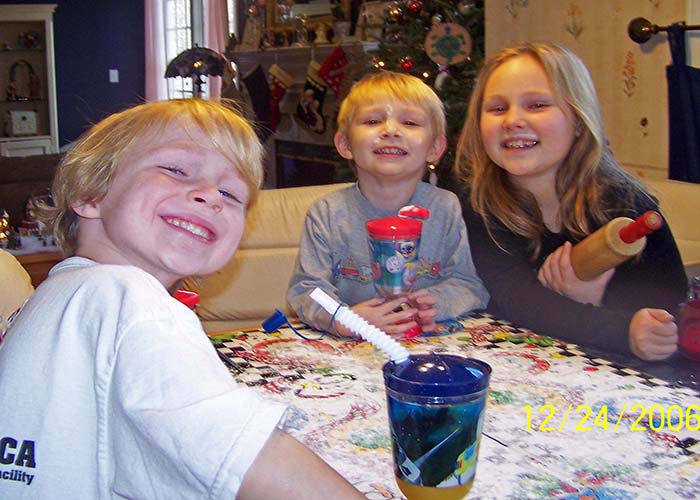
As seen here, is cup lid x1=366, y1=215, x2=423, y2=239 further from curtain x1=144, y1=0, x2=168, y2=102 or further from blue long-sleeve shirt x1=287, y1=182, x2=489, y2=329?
curtain x1=144, y1=0, x2=168, y2=102

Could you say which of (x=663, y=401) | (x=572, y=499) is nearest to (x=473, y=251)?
(x=663, y=401)

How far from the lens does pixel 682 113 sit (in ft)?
11.2

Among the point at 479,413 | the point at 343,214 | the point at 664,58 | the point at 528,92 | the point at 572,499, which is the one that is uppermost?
the point at 664,58

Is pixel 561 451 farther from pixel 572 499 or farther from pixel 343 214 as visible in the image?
pixel 343 214

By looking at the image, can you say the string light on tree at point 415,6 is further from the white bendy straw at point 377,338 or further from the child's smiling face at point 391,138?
the white bendy straw at point 377,338

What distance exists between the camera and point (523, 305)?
1.66 metres

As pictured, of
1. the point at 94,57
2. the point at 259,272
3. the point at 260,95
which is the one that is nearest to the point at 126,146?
the point at 259,272

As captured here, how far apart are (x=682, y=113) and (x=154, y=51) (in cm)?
789

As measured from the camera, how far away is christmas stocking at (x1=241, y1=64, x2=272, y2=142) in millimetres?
7662

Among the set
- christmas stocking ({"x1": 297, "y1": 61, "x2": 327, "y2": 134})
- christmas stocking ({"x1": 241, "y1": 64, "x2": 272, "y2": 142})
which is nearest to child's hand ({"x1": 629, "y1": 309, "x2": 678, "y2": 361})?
christmas stocking ({"x1": 297, "y1": 61, "x2": 327, "y2": 134})

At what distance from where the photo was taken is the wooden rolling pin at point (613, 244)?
1328 millimetres

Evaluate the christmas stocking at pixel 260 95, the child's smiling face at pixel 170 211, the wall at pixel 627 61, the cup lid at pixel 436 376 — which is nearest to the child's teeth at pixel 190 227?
the child's smiling face at pixel 170 211

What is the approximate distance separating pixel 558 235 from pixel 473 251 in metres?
0.19

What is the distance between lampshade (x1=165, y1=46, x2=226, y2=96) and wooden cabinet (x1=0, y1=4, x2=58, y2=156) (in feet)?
11.3
